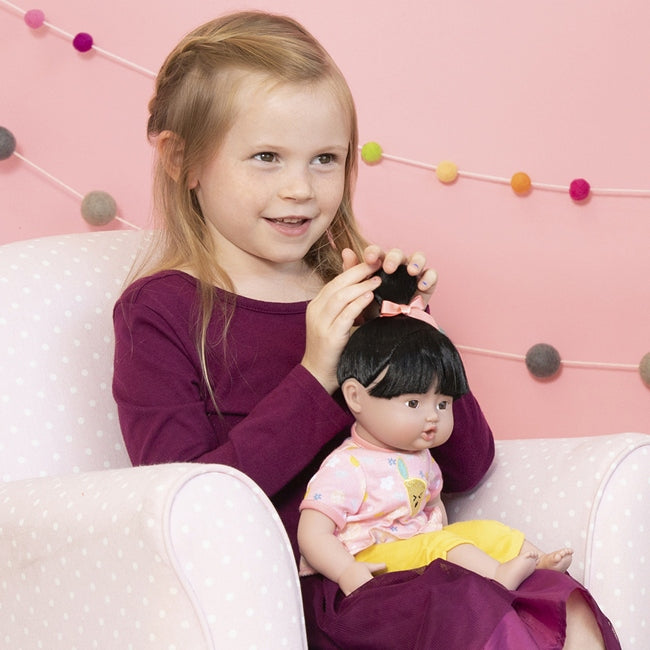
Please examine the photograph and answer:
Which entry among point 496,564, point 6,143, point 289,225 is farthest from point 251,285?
point 6,143

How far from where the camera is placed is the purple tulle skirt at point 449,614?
0.84m

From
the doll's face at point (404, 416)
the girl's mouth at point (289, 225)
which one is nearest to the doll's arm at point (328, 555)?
the doll's face at point (404, 416)

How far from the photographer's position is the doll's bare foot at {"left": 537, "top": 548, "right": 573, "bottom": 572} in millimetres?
978

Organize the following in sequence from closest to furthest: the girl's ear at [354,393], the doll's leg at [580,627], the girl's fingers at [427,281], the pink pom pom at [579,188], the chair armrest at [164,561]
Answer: the chair armrest at [164,561]
the doll's leg at [580,627]
the girl's ear at [354,393]
the girl's fingers at [427,281]
the pink pom pom at [579,188]

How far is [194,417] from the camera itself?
108cm

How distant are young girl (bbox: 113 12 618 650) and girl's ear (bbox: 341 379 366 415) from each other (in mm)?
23

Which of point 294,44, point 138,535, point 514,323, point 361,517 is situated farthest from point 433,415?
point 514,323

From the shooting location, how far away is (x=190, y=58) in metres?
1.17

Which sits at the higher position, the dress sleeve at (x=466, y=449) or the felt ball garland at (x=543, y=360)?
the dress sleeve at (x=466, y=449)

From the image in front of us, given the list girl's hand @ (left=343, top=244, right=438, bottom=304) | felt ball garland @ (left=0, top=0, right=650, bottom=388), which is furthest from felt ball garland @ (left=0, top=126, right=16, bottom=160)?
girl's hand @ (left=343, top=244, right=438, bottom=304)

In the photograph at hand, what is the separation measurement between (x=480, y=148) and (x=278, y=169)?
0.70 meters

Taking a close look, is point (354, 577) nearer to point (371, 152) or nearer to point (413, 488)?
point (413, 488)

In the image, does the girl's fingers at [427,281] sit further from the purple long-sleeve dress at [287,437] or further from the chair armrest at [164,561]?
the chair armrest at [164,561]

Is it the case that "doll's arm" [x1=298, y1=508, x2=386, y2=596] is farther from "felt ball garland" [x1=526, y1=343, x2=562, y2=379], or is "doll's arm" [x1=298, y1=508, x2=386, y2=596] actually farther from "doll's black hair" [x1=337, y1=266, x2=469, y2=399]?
"felt ball garland" [x1=526, y1=343, x2=562, y2=379]
